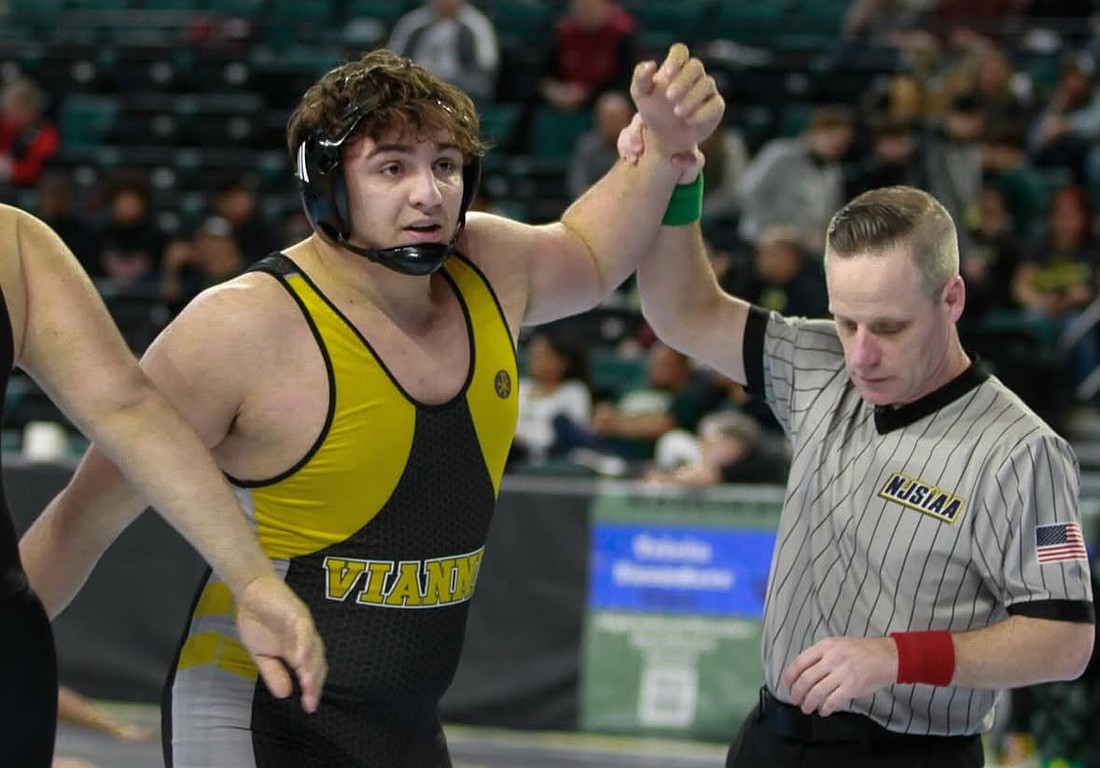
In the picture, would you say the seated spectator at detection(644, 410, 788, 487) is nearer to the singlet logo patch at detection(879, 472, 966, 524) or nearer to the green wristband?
the green wristband

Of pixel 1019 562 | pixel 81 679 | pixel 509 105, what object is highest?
pixel 509 105

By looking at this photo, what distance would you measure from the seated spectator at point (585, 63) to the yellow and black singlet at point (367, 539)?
9.18m

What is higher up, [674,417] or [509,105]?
[509,105]

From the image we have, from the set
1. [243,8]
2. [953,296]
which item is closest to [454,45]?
[243,8]

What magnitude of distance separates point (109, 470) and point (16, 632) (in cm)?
47

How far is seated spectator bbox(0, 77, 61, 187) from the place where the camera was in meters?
13.2

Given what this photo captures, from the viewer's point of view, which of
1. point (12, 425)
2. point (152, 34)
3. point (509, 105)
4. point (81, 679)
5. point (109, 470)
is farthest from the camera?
point (152, 34)

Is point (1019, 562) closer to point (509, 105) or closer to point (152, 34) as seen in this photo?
point (509, 105)

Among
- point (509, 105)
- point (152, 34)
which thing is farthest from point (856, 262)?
point (152, 34)

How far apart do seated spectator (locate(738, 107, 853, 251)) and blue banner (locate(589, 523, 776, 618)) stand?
3047 mm

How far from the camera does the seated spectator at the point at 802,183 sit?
409 inches

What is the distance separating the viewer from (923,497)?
10.9 feet

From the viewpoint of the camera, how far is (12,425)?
984cm

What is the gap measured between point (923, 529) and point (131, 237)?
912 cm
